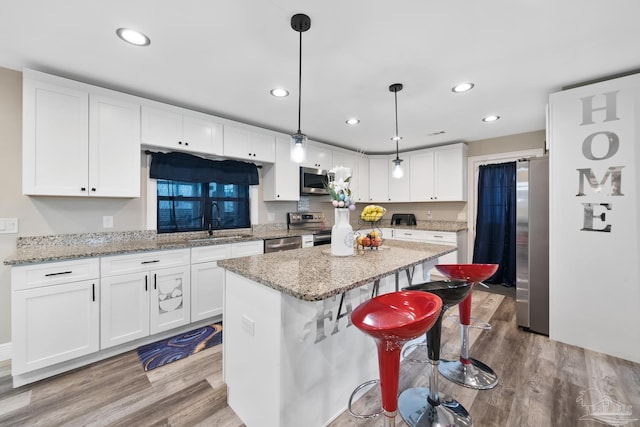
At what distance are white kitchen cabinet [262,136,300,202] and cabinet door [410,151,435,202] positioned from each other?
2.28 metres

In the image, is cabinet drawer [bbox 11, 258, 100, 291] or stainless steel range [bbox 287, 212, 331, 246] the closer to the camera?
cabinet drawer [bbox 11, 258, 100, 291]

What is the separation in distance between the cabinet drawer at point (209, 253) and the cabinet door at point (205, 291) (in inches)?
2.1

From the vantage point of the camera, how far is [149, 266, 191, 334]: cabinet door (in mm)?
2506

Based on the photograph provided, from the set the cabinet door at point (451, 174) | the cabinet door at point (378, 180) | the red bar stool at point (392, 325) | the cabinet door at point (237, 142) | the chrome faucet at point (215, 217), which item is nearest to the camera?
the red bar stool at point (392, 325)

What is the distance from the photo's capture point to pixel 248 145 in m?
3.54

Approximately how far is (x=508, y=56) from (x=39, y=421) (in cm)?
405

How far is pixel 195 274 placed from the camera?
2770mm

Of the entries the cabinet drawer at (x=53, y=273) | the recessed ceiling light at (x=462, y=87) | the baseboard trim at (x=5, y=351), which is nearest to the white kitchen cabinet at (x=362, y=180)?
the recessed ceiling light at (x=462, y=87)

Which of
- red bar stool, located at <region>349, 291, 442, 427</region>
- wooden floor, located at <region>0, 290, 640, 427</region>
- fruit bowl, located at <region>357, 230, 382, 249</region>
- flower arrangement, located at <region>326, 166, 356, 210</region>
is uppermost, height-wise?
flower arrangement, located at <region>326, 166, 356, 210</region>

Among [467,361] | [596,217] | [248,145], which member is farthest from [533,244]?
[248,145]

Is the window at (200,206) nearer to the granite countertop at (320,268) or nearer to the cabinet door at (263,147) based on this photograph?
the cabinet door at (263,147)

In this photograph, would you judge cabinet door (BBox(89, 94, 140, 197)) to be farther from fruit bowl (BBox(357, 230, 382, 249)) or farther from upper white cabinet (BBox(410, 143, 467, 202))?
upper white cabinet (BBox(410, 143, 467, 202))

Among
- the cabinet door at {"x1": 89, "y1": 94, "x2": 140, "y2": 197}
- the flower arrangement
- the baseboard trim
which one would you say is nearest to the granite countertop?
the flower arrangement

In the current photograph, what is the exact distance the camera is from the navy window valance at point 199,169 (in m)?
3.02
